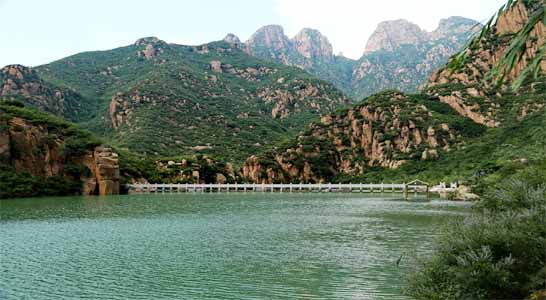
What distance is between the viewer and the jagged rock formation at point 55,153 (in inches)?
2689

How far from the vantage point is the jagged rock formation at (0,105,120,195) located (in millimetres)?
68312

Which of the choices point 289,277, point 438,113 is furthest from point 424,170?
point 289,277

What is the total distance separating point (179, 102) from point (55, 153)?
68.8 metres

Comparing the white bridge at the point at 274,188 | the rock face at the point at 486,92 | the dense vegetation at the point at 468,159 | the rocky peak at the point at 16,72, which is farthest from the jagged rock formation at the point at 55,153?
the rock face at the point at 486,92

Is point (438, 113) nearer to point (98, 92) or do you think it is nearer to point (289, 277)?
point (289, 277)

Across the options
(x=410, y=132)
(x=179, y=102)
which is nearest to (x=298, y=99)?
(x=179, y=102)

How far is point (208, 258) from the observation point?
18.9m

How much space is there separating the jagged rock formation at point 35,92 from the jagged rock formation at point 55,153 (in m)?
58.3

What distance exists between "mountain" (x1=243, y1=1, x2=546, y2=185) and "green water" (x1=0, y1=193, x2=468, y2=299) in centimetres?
6120

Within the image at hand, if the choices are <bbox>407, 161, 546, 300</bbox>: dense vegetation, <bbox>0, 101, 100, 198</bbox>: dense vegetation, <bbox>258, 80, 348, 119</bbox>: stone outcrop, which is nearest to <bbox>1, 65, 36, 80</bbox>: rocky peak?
<bbox>0, 101, 100, 198</bbox>: dense vegetation

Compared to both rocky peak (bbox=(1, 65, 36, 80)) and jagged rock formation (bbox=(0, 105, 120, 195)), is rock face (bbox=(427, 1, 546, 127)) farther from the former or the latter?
rocky peak (bbox=(1, 65, 36, 80))

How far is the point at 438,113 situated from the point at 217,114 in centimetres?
6406

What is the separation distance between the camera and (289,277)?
15.4 meters

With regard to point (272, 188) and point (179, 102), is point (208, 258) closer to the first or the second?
point (272, 188)
